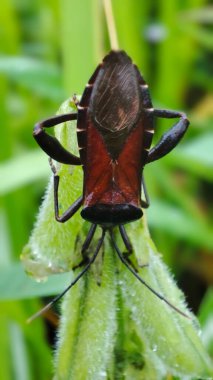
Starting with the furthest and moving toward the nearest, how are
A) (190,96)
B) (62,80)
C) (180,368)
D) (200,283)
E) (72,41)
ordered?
(190,96) < (200,283) < (62,80) < (72,41) < (180,368)

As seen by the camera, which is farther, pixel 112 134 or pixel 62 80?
pixel 62 80

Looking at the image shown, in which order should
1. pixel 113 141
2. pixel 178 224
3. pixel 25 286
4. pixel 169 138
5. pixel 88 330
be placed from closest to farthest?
pixel 88 330
pixel 113 141
pixel 169 138
pixel 25 286
pixel 178 224

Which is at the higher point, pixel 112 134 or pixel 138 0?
pixel 112 134

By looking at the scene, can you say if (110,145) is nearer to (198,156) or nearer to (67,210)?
(67,210)

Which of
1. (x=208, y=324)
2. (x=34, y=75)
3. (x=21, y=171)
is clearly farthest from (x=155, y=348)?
(x=34, y=75)

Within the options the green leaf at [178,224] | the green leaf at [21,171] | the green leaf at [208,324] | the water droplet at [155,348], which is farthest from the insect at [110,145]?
the green leaf at [178,224]

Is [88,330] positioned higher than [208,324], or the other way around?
[88,330]

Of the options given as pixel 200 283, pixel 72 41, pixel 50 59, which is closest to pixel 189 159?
pixel 72 41

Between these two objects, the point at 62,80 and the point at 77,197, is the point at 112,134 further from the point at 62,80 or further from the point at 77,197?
the point at 62,80
